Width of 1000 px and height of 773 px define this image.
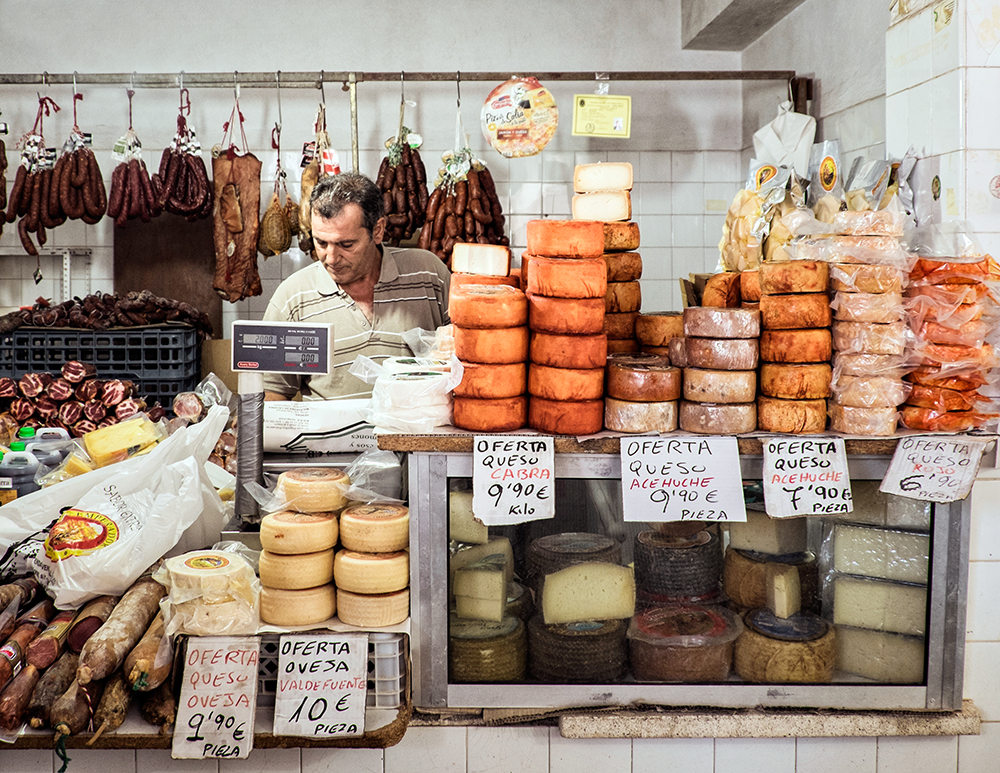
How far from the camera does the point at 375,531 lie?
1.70 m

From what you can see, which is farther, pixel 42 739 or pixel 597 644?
pixel 597 644

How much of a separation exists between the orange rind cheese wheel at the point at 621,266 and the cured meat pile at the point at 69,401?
2.49 metres

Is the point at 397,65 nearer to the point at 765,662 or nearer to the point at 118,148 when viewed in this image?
the point at 118,148

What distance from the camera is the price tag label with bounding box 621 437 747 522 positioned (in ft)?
5.57

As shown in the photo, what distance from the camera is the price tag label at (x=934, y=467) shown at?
5.65ft

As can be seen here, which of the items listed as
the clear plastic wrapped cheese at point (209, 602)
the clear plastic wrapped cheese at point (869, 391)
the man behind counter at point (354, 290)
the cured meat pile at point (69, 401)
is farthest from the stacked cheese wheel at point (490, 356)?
the cured meat pile at point (69, 401)

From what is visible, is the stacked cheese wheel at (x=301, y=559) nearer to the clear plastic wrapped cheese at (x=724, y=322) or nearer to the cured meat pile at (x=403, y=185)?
the clear plastic wrapped cheese at (x=724, y=322)

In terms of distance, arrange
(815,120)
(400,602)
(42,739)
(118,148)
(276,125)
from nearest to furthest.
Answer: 1. (42,739)
2. (400,602)
3. (815,120)
4. (118,148)
5. (276,125)

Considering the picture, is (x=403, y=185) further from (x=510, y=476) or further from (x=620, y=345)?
(x=510, y=476)

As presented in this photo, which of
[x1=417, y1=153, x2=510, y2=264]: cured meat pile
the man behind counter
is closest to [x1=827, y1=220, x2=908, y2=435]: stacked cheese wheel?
the man behind counter

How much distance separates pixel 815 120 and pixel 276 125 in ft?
9.47

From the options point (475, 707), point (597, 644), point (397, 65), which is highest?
point (397, 65)

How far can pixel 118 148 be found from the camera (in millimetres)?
4352

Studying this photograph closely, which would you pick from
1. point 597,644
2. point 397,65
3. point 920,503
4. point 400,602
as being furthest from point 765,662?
point 397,65
